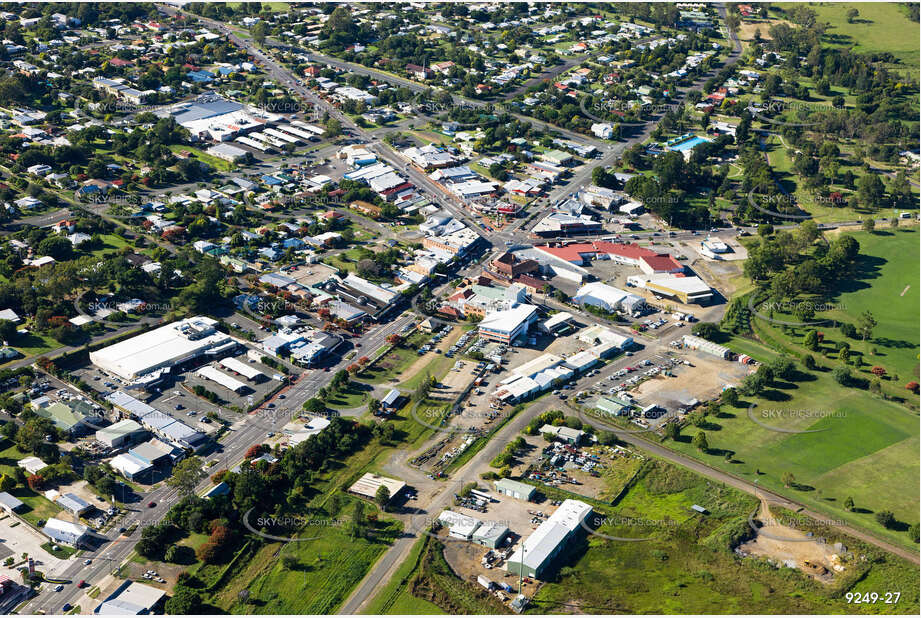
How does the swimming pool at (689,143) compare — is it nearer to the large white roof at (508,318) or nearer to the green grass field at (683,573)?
the large white roof at (508,318)

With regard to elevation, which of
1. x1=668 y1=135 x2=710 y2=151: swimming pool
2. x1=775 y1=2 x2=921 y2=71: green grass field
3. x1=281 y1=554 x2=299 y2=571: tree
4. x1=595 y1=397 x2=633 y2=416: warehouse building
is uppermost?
x1=775 y1=2 x2=921 y2=71: green grass field

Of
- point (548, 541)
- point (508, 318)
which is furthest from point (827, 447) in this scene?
point (508, 318)

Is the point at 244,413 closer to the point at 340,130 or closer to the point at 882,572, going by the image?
the point at 882,572

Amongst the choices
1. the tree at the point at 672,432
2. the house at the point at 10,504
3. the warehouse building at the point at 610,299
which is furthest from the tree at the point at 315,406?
the warehouse building at the point at 610,299

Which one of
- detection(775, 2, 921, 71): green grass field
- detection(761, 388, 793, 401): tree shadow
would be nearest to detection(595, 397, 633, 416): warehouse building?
detection(761, 388, 793, 401): tree shadow

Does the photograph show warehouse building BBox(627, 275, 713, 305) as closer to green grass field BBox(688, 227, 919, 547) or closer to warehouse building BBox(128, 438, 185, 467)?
green grass field BBox(688, 227, 919, 547)

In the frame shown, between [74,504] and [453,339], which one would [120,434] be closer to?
[74,504]
